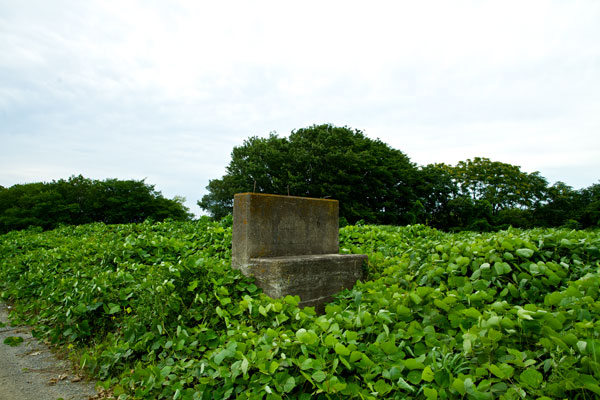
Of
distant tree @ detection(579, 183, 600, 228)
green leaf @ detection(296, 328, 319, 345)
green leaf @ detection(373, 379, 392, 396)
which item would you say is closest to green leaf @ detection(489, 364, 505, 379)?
green leaf @ detection(373, 379, 392, 396)

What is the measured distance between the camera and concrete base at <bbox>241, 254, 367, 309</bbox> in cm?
389

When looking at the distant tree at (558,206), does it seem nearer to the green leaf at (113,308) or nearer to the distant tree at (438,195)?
the distant tree at (438,195)

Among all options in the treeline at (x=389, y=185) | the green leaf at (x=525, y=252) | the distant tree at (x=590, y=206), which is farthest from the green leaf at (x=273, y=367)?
the distant tree at (x=590, y=206)

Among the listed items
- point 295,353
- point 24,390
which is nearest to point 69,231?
point 24,390

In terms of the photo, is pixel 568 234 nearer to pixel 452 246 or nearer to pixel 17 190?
pixel 452 246

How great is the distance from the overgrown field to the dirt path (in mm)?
180

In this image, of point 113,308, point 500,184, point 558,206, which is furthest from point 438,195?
point 113,308

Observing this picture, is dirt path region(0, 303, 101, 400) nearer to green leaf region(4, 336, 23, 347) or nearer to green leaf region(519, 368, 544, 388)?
green leaf region(4, 336, 23, 347)

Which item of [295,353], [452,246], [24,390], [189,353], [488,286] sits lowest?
[24,390]

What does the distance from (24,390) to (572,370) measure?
13.4 ft

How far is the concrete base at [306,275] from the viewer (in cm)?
389

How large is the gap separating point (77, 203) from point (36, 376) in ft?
87.8

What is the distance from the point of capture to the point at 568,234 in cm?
360

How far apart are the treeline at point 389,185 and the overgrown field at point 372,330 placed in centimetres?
1841
